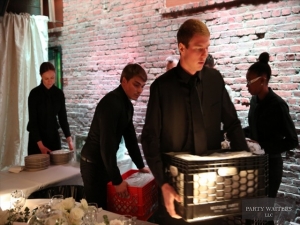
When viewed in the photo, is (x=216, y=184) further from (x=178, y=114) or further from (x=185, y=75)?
(x=185, y=75)

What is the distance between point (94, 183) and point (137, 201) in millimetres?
451

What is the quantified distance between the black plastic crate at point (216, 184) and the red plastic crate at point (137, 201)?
0.64 metres

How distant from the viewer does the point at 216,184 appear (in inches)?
44.7

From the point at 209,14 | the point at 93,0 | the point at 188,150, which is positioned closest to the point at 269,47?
the point at 209,14

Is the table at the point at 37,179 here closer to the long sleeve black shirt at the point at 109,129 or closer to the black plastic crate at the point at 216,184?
the long sleeve black shirt at the point at 109,129

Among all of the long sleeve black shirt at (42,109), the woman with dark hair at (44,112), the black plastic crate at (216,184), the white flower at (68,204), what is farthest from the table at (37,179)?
the black plastic crate at (216,184)

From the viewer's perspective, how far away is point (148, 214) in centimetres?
185

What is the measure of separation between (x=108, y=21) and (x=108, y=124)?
9.43 ft

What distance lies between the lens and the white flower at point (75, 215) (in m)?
1.34

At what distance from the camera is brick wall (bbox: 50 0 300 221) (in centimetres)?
291

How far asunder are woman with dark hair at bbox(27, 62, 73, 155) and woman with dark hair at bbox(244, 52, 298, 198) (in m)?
2.00

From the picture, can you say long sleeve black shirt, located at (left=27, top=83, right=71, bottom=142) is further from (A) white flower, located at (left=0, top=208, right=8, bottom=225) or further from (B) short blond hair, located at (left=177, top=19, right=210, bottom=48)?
(B) short blond hair, located at (left=177, top=19, right=210, bottom=48)

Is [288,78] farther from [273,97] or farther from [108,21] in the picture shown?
[108,21]

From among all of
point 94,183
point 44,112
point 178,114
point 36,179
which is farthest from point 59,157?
point 178,114
